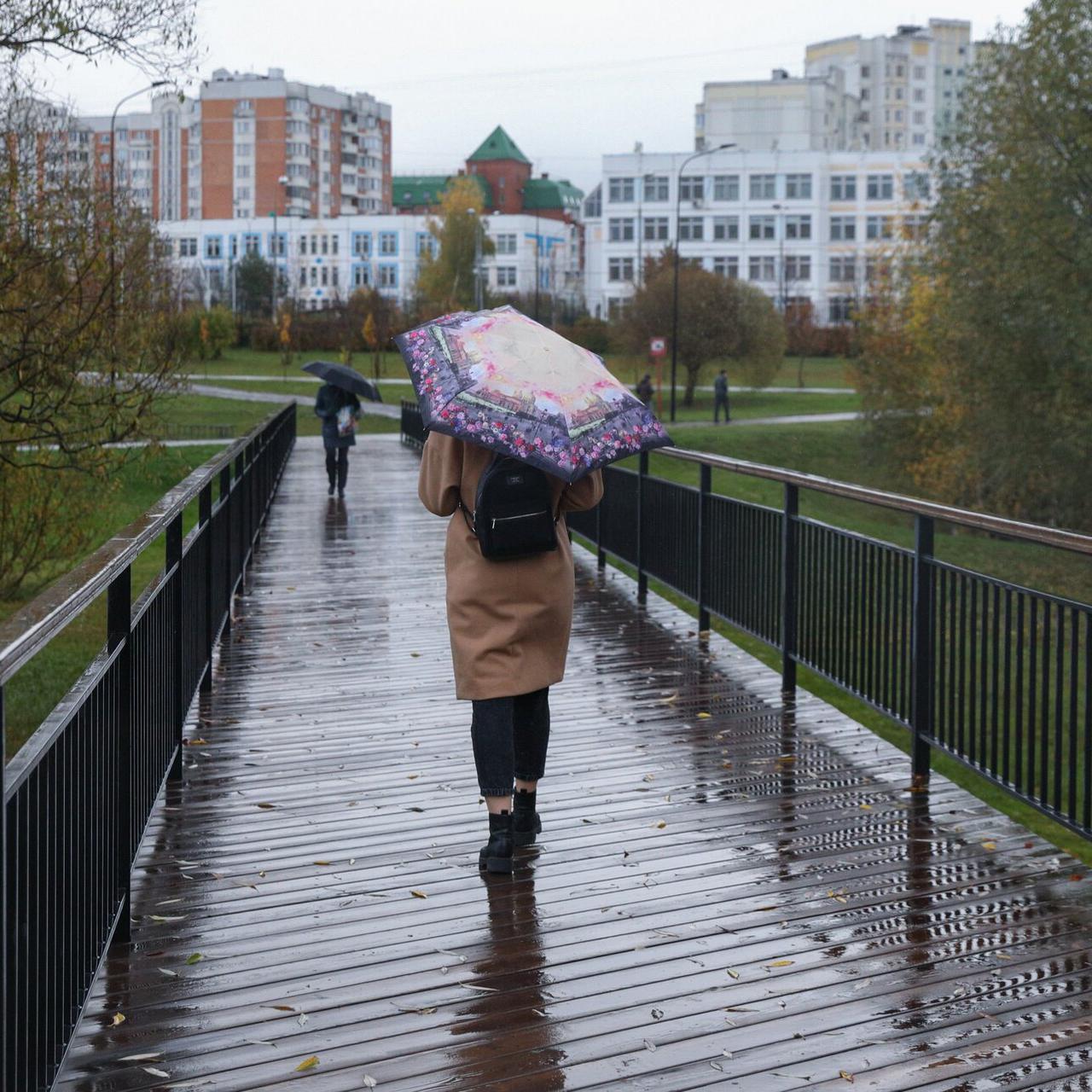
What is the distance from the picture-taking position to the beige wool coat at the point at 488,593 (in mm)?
4957

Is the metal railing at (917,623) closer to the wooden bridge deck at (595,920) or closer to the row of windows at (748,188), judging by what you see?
the wooden bridge deck at (595,920)

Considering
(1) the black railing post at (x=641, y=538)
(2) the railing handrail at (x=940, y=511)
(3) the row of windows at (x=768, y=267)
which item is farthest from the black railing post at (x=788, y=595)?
(3) the row of windows at (x=768, y=267)

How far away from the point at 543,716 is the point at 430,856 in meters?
0.61

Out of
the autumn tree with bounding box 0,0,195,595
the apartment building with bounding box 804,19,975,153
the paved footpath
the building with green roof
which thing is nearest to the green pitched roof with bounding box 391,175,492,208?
the building with green roof

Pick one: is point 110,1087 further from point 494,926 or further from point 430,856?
point 430,856

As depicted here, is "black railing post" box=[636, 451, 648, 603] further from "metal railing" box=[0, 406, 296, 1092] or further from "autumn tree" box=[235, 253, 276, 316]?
"autumn tree" box=[235, 253, 276, 316]

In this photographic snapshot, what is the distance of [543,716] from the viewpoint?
535cm

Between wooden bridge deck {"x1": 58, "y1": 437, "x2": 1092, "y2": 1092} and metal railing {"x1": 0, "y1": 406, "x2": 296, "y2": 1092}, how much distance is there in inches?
11.2

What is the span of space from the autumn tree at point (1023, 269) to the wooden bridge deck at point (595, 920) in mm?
20360

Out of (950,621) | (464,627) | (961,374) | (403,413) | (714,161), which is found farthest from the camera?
(714,161)

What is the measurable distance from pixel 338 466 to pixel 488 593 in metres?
15.5

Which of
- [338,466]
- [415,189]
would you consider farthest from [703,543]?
[415,189]

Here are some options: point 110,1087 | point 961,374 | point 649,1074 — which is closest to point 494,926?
point 649,1074

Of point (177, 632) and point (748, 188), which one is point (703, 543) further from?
point (748, 188)
